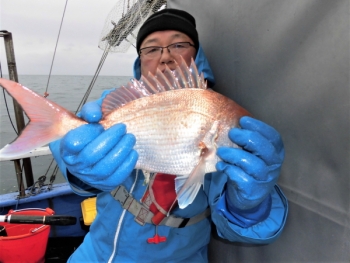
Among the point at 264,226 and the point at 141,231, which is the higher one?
the point at 264,226

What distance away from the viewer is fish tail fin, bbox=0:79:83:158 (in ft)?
3.39

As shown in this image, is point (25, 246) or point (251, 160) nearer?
point (251, 160)

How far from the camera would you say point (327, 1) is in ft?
3.44

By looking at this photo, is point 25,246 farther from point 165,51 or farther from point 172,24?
point 172,24

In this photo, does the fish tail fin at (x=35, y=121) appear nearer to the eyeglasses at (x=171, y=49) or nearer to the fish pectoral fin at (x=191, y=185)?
the fish pectoral fin at (x=191, y=185)

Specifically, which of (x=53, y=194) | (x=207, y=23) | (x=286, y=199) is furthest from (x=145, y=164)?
(x=53, y=194)

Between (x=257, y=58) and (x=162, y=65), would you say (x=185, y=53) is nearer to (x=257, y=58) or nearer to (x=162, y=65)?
(x=162, y=65)

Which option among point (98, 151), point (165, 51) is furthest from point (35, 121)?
point (165, 51)

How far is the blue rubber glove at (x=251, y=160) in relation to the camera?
1103 millimetres

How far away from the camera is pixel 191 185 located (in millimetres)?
1124

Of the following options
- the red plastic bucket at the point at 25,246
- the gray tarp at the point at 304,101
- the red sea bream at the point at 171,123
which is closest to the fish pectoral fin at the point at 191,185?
the red sea bream at the point at 171,123

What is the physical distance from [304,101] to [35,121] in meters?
1.19

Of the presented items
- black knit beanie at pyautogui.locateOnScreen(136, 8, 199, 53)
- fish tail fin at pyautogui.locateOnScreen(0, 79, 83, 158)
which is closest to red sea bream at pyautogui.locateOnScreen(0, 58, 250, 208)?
fish tail fin at pyautogui.locateOnScreen(0, 79, 83, 158)

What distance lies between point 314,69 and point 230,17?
2.52 ft
